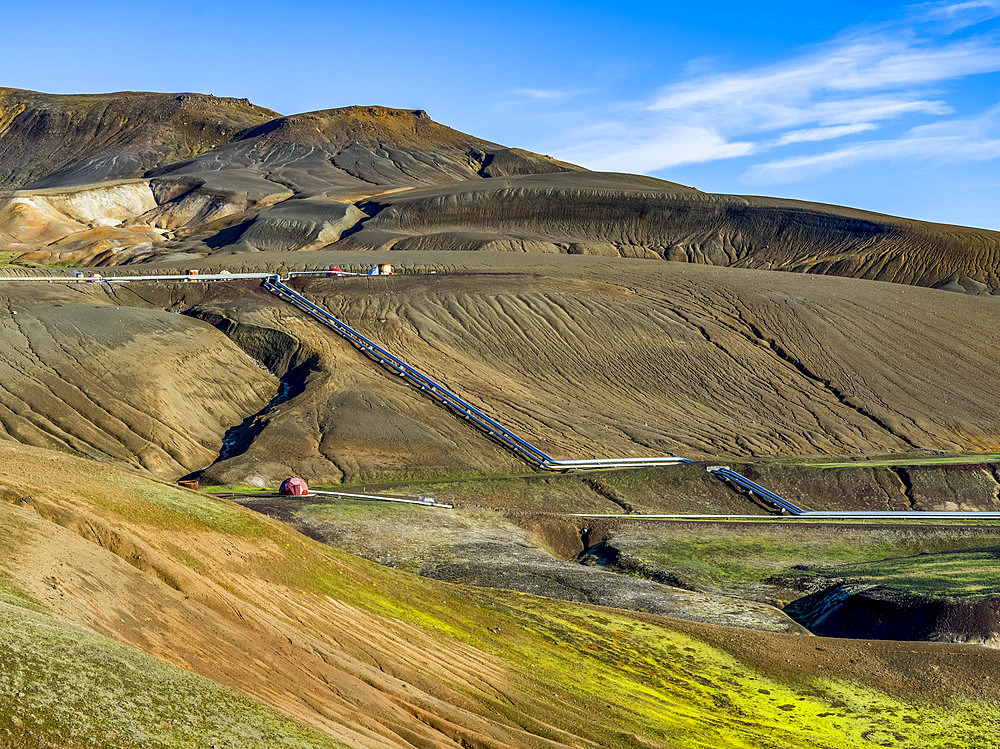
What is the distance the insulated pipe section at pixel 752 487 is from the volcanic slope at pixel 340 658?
17678 millimetres

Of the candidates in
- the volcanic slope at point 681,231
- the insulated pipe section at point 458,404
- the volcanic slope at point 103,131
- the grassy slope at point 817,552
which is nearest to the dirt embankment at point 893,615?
the grassy slope at point 817,552

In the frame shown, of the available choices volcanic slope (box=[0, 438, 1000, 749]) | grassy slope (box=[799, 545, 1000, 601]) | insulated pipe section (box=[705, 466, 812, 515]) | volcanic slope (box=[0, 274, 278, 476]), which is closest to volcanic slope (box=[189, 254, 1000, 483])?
volcanic slope (box=[0, 274, 278, 476])

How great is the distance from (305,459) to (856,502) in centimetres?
2329

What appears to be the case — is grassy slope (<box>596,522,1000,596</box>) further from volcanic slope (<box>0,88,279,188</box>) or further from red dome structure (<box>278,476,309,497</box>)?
volcanic slope (<box>0,88,279,188</box>)

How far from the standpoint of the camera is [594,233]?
322ft

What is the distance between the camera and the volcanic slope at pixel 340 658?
439 inches

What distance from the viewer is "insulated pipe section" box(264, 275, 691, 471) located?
1773 inches

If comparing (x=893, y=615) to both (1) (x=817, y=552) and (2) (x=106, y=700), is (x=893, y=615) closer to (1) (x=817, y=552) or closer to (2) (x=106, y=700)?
(1) (x=817, y=552)

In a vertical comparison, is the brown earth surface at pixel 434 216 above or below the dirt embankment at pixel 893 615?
above

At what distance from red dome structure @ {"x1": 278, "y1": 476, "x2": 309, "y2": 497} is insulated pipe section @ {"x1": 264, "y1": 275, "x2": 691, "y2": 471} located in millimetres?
11533

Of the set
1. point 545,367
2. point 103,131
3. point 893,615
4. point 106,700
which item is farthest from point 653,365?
point 103,131

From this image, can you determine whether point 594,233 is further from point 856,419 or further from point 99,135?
point 99,135

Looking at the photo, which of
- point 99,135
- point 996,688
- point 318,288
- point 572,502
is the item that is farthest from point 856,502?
point 99,135

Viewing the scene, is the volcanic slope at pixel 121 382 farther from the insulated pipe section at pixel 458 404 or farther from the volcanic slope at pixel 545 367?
the insulated pipe section at pixel 458 404
